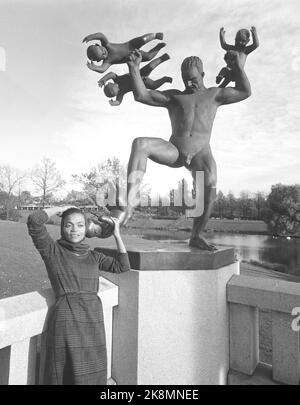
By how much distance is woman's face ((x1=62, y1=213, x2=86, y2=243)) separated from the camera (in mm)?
1959

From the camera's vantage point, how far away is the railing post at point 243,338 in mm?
2596

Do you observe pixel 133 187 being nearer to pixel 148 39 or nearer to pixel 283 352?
pixel 148 39

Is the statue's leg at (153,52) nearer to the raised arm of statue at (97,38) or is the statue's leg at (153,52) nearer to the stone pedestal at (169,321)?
the raised arm of statue at (97,38)

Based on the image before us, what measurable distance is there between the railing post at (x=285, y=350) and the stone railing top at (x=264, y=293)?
12 cm

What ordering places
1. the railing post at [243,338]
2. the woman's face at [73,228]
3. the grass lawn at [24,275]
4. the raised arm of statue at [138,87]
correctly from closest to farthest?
the woman's face at [73,228] → the railing post at [243,338] → the raised arm of statue at [138,87] → the grass lawn at [24,275]

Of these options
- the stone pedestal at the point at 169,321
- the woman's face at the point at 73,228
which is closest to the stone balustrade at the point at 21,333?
the woman's face at the point at 73,228

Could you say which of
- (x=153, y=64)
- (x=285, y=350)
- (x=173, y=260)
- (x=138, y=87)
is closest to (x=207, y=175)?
(x=173, y=260)

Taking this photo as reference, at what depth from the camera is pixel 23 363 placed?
187 cm

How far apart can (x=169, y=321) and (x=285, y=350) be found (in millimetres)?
993

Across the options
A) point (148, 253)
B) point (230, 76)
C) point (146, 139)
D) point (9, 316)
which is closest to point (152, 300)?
point (148, 253)

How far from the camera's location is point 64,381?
5.66ft

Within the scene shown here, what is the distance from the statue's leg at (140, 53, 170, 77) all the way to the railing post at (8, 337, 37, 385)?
2866 mm
